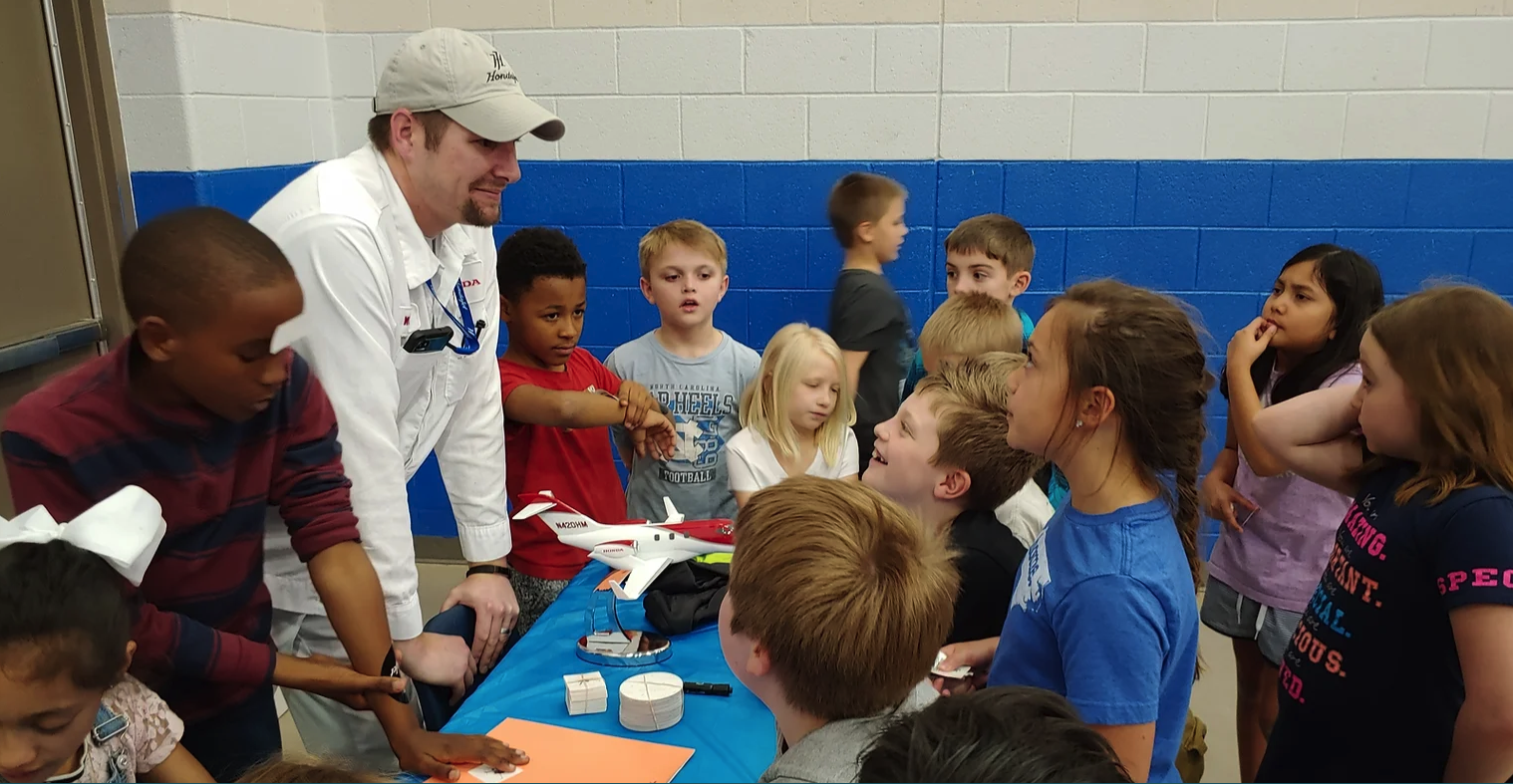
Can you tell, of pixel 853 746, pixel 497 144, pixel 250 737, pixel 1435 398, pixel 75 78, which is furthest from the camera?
pixel 75 78

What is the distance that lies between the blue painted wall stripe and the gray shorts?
1.08 meters

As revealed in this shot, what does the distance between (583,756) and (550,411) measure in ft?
3.45

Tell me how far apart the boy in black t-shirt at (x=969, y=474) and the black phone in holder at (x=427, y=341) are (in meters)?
0.89

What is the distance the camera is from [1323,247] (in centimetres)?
229

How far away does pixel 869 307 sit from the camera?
9.36 feet

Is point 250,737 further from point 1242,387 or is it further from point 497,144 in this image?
point 1242,387

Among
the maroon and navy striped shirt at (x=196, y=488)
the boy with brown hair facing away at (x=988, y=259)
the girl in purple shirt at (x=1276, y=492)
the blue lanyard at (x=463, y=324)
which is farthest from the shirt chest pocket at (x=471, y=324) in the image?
the girl in purple shirt at (x=1276, y=492)

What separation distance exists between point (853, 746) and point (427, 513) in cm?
307

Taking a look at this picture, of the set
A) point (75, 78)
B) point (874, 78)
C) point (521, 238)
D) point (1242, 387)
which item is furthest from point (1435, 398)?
point (75, 78)

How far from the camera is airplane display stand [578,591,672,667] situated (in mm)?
1665

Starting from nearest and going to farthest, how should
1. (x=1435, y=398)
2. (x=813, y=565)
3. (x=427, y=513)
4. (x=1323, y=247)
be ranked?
1. (x=813, y=565)
2. (x=1435, y=398)
3. (x=1323, y=247)
4. (x=427, y=513)

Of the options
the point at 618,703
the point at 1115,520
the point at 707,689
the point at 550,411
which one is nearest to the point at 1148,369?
the point at 1115,520

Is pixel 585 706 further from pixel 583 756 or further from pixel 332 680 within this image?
pixel 332 680

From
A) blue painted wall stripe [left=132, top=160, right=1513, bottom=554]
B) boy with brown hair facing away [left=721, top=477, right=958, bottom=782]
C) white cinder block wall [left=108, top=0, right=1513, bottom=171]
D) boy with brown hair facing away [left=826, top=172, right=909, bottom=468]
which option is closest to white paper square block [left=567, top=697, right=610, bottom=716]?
boy with brown hair facing away [left=721, top=477, right=958, bottom=782]
